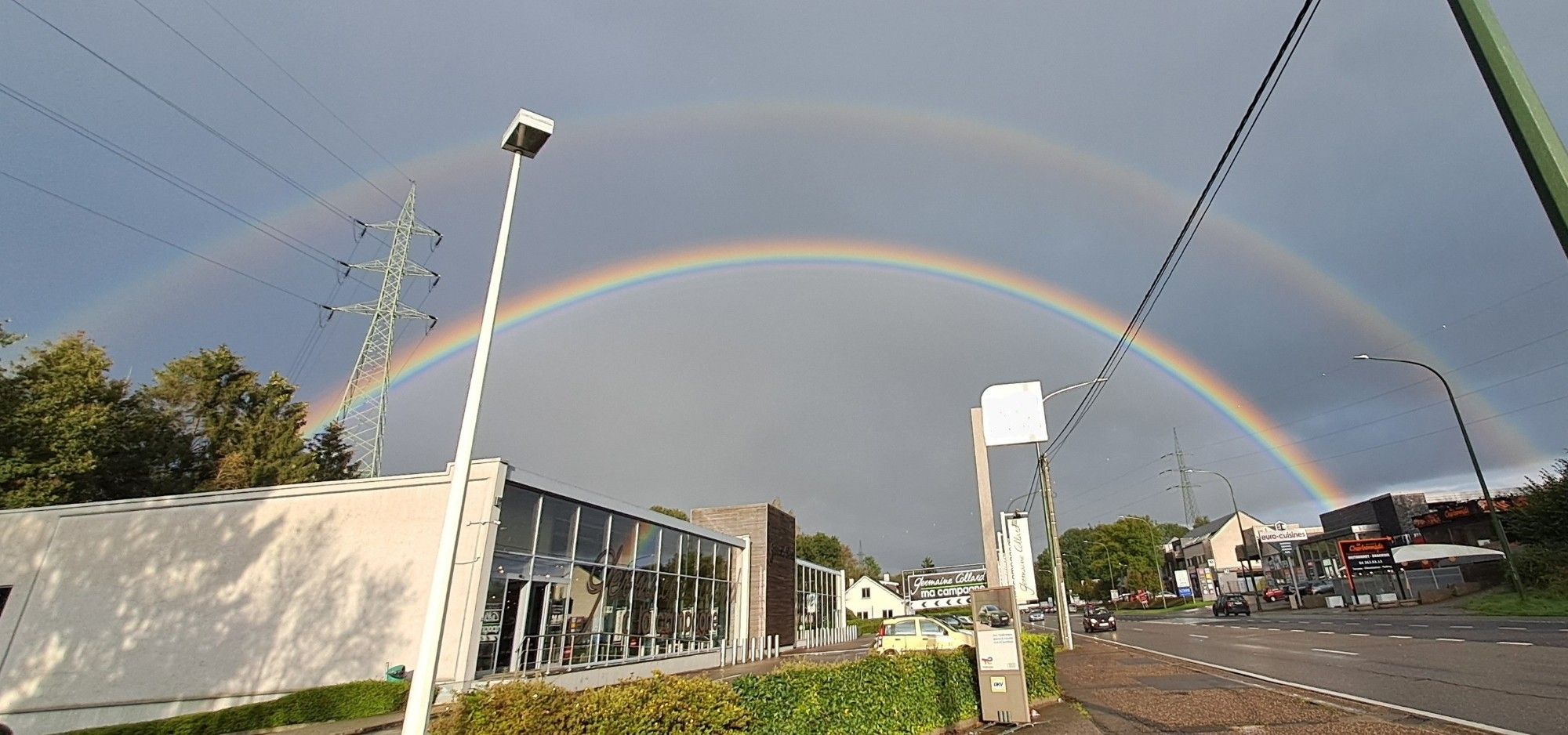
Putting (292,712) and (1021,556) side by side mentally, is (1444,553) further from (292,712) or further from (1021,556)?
(292,712)

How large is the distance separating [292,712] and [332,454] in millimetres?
36481

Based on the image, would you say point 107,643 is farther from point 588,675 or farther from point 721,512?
point 721,512

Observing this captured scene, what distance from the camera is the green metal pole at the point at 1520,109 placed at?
3.63m

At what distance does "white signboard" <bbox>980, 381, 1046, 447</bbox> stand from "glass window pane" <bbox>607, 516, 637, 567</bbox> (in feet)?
41.1

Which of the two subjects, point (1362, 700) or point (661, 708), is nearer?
point (661, 708)

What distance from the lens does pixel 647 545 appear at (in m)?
22.7

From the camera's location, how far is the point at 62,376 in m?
29.7

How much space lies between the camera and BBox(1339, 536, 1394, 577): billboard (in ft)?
137

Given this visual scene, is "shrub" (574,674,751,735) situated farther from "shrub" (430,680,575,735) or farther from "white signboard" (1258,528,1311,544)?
"white signboard" (1258,528,1311,544)

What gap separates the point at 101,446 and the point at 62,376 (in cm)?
337

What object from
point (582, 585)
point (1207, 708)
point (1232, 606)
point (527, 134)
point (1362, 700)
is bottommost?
point (1207, 708)

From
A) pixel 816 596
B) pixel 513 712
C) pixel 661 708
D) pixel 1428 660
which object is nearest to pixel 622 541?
pixel 661 708

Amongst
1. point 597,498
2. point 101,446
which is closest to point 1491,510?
point 597,498

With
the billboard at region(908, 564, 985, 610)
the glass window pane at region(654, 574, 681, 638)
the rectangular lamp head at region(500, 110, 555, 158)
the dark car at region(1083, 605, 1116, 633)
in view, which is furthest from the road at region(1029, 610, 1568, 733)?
the glass window pane at region(654, 574, 681, 638)
